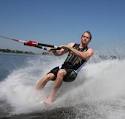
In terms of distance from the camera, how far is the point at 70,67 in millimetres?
9203

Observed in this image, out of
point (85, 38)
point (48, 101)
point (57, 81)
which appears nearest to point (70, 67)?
point (57, 81)

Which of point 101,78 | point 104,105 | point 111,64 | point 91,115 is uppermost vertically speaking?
point 111,64

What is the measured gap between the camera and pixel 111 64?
483 inches

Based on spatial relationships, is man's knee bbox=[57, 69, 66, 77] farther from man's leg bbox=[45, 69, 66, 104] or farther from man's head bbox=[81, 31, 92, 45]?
man's head bbox=[81, 31, 92, 45]

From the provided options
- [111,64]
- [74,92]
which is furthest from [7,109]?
[111,64]

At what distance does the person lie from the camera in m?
8.78

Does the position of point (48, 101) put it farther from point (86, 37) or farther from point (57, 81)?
point (86, 37)

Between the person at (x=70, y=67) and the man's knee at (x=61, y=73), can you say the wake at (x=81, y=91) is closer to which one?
the person at (x=70, y=67)

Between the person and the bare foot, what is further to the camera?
the person

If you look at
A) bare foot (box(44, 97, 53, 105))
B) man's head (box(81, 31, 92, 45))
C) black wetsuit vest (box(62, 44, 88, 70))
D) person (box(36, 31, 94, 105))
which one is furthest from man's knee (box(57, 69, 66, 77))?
man's head (box(81, 31, 92, 45))

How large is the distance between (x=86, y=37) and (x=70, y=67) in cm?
96

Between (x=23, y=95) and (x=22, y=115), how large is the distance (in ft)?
6.50

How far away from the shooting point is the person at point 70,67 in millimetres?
8781

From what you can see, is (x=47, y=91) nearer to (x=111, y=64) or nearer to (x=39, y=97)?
(x=39, y=97)
